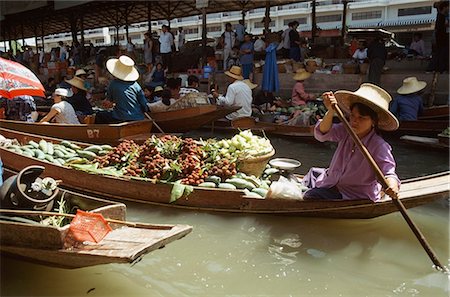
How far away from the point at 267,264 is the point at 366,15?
31.9 meters

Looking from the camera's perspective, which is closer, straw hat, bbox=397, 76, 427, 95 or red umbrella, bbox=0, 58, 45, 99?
red umbrella, bbox=0, 58, 45, 99

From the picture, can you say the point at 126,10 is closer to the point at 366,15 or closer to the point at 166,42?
the point at 166,42

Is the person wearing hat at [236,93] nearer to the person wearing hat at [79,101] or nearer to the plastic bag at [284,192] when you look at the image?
the person wearing hat at [79,101]

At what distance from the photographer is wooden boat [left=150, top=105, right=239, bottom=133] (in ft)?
25.6

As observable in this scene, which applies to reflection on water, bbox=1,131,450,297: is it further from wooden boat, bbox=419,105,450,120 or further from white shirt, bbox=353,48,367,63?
white shirt, bbox=353,48,367,63

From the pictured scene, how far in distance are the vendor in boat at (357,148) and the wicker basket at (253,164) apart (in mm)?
775

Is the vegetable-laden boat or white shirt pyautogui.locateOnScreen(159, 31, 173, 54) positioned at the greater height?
white shirt pyautogui.locateOnScreen(159, 31, 173, 54)

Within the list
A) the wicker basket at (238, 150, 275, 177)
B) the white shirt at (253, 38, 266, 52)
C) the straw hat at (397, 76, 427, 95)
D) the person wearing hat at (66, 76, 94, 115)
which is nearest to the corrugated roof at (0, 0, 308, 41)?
the white shirt at (253, 38, 266, 52)

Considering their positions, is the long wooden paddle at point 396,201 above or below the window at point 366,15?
below

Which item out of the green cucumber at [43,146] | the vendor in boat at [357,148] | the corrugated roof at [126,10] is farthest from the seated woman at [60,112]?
the corrugated roof at [126,10]

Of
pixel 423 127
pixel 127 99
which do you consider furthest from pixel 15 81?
pixel 423 127

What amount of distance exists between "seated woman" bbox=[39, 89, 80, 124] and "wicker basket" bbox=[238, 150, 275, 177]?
3970mm

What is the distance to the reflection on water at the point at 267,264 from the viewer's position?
3188 mm

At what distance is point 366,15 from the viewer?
31.3m
